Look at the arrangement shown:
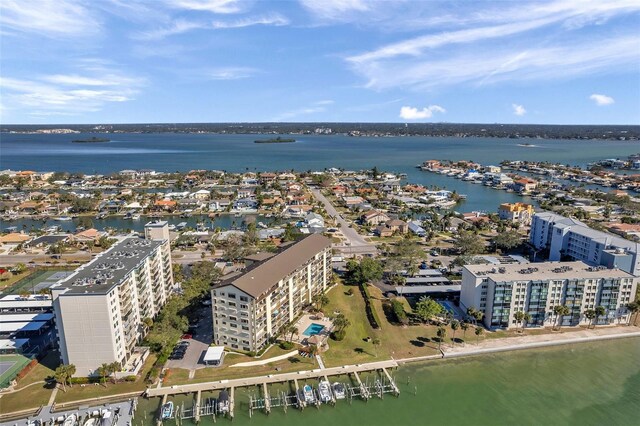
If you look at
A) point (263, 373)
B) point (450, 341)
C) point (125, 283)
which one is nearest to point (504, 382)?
point (450, 341)

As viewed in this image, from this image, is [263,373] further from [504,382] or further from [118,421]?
[504,382]

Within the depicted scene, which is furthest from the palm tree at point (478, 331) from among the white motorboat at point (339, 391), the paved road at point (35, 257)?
the paved road at point (35, 257)

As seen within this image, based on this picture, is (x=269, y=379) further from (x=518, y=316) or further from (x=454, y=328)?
(x=518, y=316)

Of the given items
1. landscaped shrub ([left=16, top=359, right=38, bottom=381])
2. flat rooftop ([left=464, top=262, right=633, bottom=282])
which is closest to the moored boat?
landscaped shrub ([left=16, top=359, right=38, bottom=381])

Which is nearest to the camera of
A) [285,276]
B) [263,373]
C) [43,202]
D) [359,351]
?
[263,373]

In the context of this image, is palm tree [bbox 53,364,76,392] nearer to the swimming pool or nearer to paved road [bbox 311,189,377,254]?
the swimming pool

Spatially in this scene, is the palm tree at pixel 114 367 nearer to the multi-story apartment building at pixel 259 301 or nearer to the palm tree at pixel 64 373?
the palm tree at pixel 64 373
